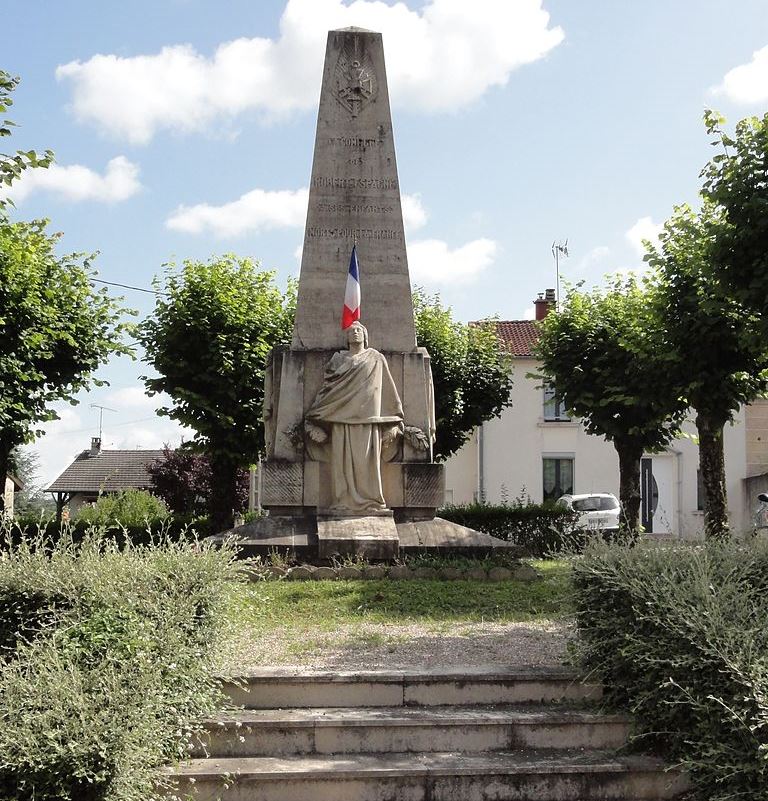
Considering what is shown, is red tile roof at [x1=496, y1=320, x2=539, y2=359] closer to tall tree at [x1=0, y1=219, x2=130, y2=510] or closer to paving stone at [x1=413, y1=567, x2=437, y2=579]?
tall tree at [x1=0, y1=219, x2=130, y2=510]

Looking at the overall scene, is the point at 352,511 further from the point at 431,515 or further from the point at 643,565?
the point at 643,565

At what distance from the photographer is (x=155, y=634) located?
6086mm

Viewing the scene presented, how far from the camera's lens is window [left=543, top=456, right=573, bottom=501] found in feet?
130

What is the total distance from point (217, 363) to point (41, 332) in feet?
13.5

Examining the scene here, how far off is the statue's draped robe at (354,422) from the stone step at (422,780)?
7.43m

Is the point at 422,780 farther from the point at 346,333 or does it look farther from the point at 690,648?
the point at 346,333

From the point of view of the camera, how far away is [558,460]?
39625 mm

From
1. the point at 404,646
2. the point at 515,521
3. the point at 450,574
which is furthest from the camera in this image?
the point at 515,521

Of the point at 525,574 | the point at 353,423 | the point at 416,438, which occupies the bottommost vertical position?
the point at 525,574

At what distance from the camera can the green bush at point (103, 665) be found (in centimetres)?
485

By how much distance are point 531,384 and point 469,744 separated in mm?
33464

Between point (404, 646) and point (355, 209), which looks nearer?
point (404, 646)

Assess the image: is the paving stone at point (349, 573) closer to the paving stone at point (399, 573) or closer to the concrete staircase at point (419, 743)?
the paving stone at point (399, 573)

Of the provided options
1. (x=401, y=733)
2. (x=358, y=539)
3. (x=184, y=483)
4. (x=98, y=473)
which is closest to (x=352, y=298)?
(x=358, y=539)
